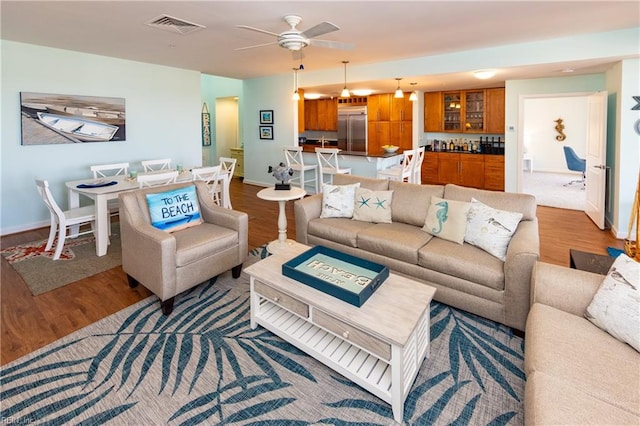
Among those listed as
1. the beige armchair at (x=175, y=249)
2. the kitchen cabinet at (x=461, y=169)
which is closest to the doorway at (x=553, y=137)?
the kitchen cabinet at (x=461, y=169)

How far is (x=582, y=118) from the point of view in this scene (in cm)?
955

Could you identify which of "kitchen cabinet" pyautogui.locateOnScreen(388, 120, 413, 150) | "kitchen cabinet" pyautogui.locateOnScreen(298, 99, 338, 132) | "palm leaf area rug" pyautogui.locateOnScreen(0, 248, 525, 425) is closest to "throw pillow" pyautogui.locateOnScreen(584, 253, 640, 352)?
"palm leaf area rug" pyautogui.locateOnScreen(0, 248, 525, 425)

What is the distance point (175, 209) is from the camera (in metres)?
3.30

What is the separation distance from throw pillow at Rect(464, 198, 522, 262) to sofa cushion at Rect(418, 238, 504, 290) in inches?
2.3

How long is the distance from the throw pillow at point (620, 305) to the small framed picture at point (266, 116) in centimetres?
693

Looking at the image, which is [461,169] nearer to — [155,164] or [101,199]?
[155,164]

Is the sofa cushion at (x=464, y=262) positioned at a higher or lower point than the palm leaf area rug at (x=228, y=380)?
higher

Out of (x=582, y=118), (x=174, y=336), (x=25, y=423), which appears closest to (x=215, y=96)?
(x=174, y=336)

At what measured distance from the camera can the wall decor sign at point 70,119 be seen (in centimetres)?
480

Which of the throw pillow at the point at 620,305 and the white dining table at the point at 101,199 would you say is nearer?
the throw pillow at the point at 620,305

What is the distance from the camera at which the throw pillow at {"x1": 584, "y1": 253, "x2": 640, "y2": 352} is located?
1.61 m

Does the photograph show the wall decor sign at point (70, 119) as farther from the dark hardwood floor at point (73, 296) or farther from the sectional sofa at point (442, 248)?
the sectional sofa at point (442, 248)

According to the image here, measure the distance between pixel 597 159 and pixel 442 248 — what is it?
3.85 m

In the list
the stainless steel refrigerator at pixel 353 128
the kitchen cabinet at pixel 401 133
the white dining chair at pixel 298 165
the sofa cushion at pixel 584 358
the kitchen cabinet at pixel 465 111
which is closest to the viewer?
the sofa cushion at pixel 584 358
